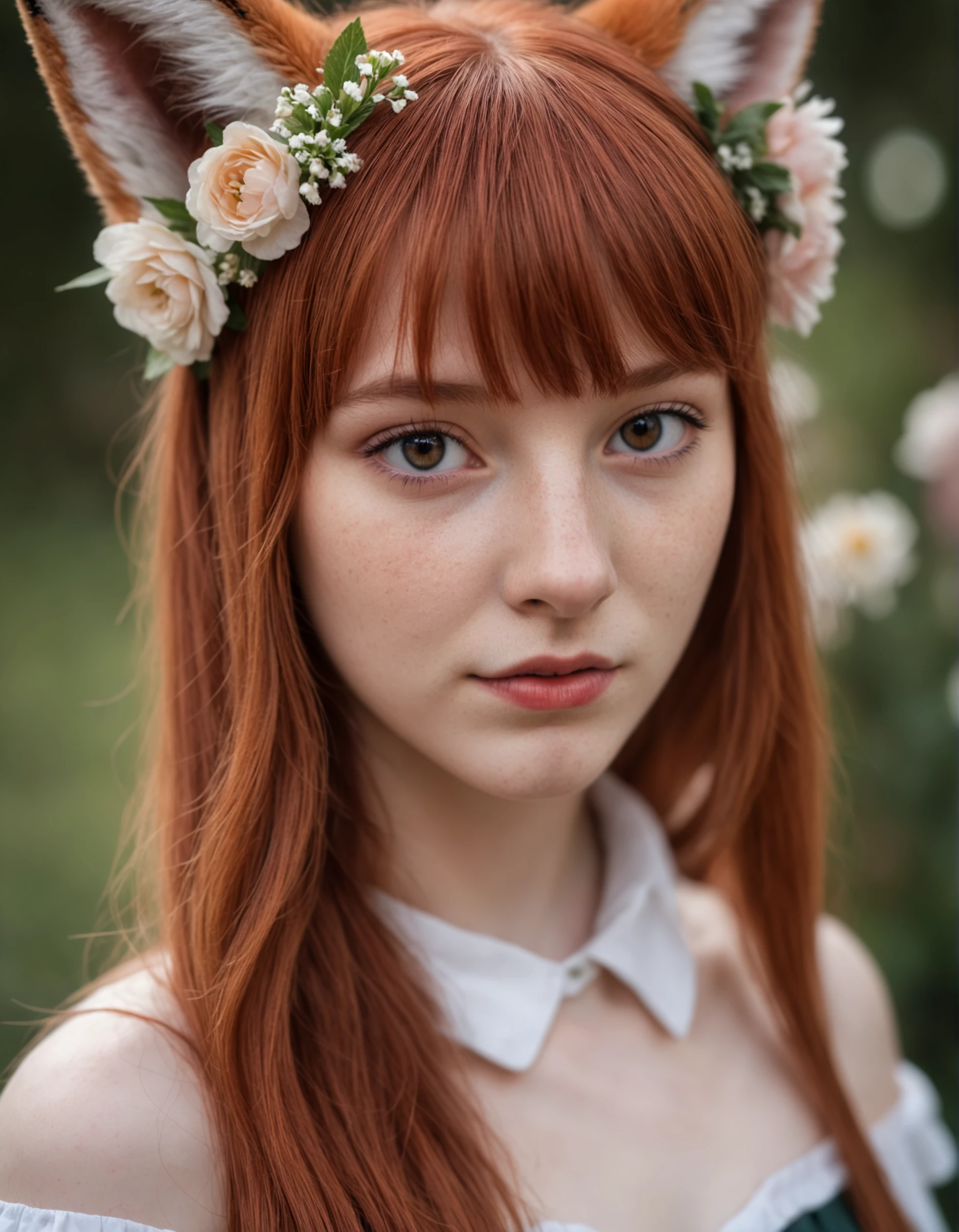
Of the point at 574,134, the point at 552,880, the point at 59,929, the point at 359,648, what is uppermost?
the point at 574,134

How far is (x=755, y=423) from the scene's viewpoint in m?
1.36

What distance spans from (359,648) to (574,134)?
56 centimetres

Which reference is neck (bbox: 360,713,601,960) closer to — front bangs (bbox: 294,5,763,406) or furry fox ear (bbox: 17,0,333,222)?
front bangs (bbox: 294,5,763,406)

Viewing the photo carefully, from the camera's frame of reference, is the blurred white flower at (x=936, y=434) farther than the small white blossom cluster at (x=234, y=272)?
Yes

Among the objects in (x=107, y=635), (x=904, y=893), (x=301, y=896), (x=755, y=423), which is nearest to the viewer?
(x=301, y=896)

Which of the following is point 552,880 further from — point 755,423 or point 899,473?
point 899,473

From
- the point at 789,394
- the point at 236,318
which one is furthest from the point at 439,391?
the point at 789,394

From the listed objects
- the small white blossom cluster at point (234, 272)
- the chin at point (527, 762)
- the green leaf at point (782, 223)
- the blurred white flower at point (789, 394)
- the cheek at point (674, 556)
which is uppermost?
the green leaf at point (782, 223)

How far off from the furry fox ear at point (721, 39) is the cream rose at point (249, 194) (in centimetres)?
47

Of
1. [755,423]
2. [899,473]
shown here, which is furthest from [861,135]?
[755,423]

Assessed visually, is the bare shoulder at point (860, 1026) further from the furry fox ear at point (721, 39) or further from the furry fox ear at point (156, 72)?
the furry fox ear at point (156, 72)

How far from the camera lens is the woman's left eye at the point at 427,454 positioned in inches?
43.6

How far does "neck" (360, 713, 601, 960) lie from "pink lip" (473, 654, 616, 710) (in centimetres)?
21

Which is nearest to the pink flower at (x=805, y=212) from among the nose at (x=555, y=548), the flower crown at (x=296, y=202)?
the flower crown at (x=296, y=202)
